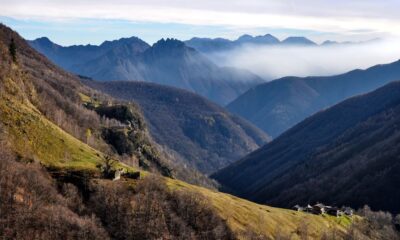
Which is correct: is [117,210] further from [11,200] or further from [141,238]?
[11,200]

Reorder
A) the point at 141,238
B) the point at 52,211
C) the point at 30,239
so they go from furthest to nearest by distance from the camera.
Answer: the point at 141,238, the point at 52,211, the point at 30,239

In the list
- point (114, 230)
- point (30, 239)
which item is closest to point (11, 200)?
point (30, 239)

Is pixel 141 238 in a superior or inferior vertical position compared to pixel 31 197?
inferior

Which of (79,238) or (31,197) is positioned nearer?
(79,238)

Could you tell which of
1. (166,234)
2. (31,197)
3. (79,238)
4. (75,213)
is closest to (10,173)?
(31,197)

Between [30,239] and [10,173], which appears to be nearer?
[30,239]

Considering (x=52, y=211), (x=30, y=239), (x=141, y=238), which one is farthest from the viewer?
(x=141, y=238)

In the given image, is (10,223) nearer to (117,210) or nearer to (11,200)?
(11,200)

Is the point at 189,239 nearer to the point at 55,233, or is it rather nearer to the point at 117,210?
the point at 117,210

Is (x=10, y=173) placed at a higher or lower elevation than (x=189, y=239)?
higher
